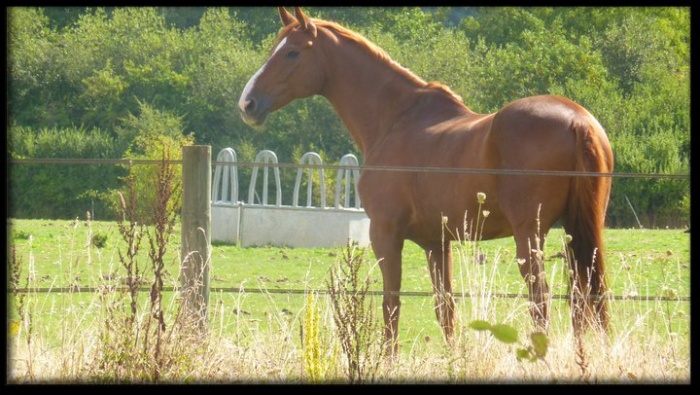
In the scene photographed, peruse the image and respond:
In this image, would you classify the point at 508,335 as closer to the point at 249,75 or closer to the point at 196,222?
the point at 196,222

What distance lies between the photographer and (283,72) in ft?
21.2

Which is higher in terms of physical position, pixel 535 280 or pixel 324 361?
pixel 535 280

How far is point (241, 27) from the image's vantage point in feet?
124

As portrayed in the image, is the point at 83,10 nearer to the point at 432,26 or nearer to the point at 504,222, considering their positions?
the point at 432,26

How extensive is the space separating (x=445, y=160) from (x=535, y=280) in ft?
3.55

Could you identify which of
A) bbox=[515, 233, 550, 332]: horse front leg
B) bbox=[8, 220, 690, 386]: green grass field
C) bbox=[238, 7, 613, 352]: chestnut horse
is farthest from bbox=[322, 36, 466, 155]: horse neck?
bbox=[515, 233, 550, 332]: horse front leg

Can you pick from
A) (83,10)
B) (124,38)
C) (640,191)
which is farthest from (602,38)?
(83,10)

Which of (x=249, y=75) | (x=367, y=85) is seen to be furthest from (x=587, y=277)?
(x=249, y=75)

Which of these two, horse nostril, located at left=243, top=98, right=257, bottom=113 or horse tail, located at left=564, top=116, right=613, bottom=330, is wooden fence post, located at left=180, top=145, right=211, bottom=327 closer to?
horse tail, located at left=564, top=116, right=613, bottom=330

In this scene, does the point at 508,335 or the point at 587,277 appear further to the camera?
the point at 587,277

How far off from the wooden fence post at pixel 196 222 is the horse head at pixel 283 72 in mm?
1881

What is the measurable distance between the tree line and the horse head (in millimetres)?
15674

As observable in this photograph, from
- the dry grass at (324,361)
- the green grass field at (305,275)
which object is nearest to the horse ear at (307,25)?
the green grass field at (305,275)
